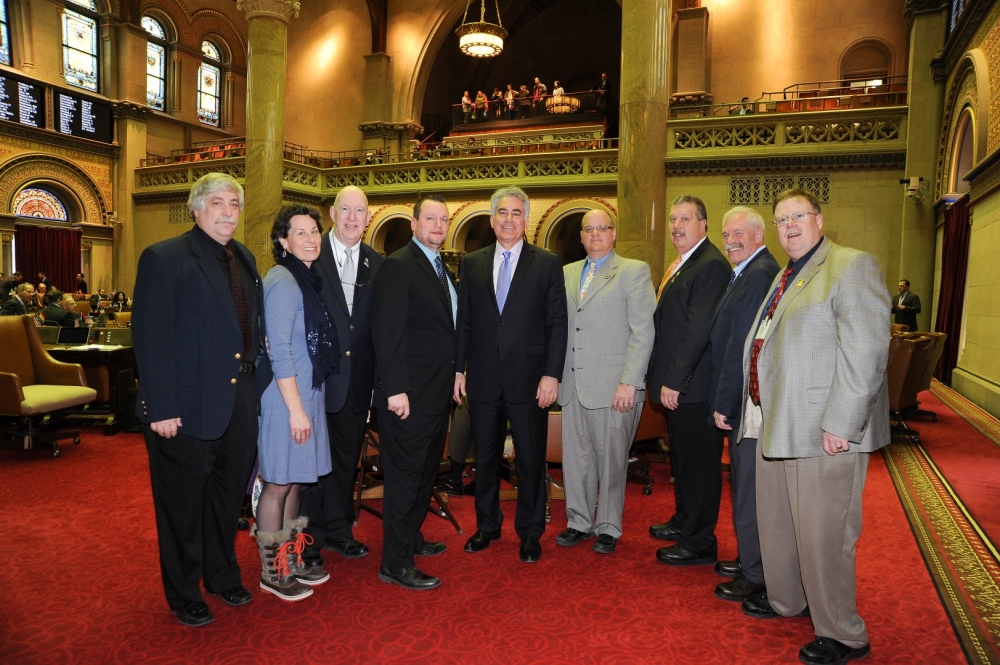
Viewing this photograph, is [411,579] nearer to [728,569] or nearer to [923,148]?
[728,569]

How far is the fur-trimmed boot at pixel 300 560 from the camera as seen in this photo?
8.98 feet

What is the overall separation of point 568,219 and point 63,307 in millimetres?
10292

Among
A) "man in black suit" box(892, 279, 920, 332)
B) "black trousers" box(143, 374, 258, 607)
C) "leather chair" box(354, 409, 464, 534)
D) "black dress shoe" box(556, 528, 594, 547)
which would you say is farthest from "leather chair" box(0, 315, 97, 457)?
"man in black suit" box(892, 279, 920, 332)

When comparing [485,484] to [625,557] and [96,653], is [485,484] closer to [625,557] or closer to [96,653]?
[625,557]

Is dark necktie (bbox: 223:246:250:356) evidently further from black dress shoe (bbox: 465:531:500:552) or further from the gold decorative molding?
the gold decorative molding

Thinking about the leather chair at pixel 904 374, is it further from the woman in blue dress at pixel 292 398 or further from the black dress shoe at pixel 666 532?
the woman in blue dress at pixel 292 398

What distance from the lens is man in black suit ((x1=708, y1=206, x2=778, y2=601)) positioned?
2.77 metres

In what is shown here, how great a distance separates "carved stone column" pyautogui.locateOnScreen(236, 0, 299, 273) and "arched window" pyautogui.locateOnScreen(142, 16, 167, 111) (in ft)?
34.4

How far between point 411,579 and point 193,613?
0.85m

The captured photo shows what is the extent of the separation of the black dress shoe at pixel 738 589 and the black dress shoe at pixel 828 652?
0.43m

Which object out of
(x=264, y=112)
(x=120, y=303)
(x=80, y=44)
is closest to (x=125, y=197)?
(x=80, y=44)

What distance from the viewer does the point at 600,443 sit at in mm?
3287

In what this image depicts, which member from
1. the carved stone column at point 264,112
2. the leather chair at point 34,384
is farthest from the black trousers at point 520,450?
the carved stone column at point 264,112

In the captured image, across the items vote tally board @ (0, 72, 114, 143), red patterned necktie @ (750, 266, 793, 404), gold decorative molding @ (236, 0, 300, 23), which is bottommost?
red patterned necktie @ (750, 266, 793, 404)
